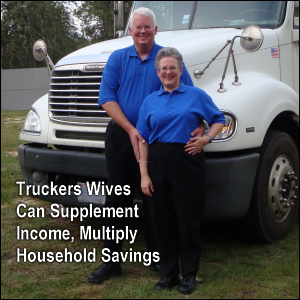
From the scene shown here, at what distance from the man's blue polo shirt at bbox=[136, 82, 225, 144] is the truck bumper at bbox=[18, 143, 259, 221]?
1.68ft

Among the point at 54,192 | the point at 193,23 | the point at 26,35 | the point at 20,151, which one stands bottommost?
the point at 54,192

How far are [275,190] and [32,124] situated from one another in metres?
2.29

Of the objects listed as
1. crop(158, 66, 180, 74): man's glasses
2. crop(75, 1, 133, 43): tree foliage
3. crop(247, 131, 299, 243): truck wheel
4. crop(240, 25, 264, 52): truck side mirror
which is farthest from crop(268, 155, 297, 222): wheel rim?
crop(75, 1, 133, 43): tree foliage

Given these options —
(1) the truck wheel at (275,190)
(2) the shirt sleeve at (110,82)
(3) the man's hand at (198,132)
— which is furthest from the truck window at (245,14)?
Result: (3) the man's hand at (198,132)

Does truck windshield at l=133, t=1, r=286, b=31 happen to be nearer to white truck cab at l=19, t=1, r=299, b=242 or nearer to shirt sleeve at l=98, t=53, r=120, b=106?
white truck cab at l=19, t=1, r=299, b=242

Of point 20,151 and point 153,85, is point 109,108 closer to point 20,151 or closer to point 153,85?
point 153,85

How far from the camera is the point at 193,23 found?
17.4ft

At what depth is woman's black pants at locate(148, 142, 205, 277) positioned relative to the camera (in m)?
3.38

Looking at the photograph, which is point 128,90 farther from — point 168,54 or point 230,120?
point 230,120

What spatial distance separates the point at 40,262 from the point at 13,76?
20474 millimetres

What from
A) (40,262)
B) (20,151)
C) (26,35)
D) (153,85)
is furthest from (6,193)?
(26,35)

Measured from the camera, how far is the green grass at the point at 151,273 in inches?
140

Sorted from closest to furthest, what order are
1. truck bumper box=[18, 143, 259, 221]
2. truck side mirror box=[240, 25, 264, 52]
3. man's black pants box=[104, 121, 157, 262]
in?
man's black pants box=[104, 121, 157, 262] → truck bumper box=[18, 143, 259, 221] → truck side mirror box=[240, 25, 264, 52]

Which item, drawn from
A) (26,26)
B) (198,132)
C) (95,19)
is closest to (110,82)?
(198,132)
